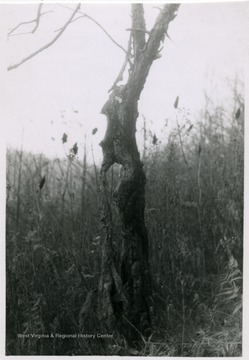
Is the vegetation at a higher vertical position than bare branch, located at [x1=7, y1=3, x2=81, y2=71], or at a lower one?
lower

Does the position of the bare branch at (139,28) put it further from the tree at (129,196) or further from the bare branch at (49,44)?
the bare branch at (49,44)

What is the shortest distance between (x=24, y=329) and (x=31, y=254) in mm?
336

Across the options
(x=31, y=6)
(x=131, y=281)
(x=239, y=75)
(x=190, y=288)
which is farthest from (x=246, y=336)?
(x=31, y=6)

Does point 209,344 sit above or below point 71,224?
below

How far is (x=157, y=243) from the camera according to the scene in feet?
9.65

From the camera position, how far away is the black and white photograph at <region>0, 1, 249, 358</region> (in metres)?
2.86

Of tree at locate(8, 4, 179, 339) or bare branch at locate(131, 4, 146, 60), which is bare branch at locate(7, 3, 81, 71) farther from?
bare branch at locate(131, 4, 146, 60)

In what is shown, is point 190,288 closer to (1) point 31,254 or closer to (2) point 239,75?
(1) point 31,254

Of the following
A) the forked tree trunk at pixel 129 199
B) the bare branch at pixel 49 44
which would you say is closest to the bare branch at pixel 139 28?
the forked tree trunk at pixel 129 199

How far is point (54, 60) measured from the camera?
292 cm

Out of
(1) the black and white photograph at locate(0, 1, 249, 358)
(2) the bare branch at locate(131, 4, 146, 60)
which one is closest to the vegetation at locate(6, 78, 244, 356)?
(1) the black and white photograph at locate(0, 1, 249, 358)

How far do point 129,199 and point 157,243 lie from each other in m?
0.26

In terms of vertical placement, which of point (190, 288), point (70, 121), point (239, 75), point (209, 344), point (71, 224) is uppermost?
point (239, 75)

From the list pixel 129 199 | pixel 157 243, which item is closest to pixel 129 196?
pixel 129 199
